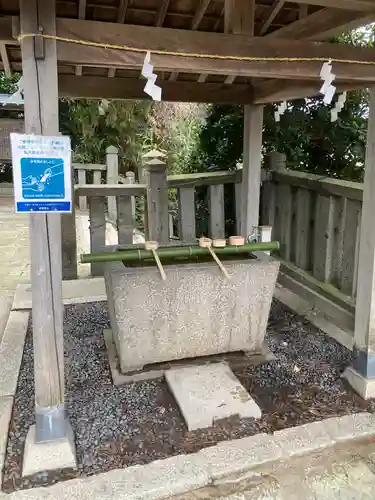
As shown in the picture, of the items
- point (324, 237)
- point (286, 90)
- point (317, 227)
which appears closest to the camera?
point (286, 90)

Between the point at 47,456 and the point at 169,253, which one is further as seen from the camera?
the point at 169,253

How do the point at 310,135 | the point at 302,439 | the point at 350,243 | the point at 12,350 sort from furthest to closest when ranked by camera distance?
the point at 310,135 < the point at 350,243 < the point at 12,350 < the point at 302,439

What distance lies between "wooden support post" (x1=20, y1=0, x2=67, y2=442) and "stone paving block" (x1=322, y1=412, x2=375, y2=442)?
1.34 m

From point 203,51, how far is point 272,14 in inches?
46.8

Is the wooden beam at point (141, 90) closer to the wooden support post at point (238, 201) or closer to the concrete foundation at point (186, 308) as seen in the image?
the wooden support post at point (238, 201)

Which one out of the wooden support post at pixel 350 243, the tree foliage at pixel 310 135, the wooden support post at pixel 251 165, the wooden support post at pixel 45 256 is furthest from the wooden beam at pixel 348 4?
the tree foliage at pixel 310 135

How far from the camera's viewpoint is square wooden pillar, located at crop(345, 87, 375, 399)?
242cm

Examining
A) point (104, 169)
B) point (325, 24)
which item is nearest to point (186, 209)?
point (325, 24)

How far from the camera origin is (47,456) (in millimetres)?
1957

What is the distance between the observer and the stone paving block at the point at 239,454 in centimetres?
197

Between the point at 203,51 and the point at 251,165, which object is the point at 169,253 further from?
the point at 251,165

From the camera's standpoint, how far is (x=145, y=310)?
8.41 ft

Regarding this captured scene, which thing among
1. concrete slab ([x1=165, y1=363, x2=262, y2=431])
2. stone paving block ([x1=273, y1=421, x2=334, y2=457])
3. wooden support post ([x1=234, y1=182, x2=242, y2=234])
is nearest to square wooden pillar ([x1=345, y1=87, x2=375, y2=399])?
stone paving block ([x1=273, y1=421, x2=334, y2=457])

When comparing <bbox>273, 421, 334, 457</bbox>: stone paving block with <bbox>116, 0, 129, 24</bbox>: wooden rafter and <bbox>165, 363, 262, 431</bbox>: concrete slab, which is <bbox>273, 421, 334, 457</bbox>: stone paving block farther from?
<bbox>116, 0, 129, 24</bbox>: wooden rafter
